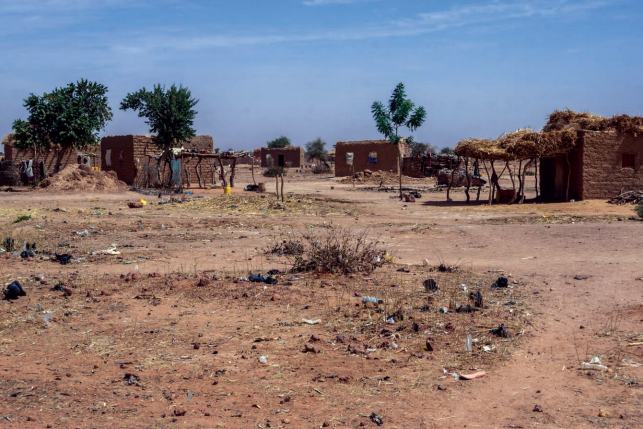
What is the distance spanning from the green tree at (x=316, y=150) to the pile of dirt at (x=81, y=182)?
40430 millimetres

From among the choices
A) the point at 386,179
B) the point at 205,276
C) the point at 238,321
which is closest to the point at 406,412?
the point at 238,321

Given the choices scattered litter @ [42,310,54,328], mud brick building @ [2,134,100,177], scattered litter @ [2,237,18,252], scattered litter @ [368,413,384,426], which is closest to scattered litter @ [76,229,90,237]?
scattered litter @ [2,237,18,252]

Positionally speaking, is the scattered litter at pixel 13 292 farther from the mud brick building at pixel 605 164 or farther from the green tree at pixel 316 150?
the green tree at pixel 316 150

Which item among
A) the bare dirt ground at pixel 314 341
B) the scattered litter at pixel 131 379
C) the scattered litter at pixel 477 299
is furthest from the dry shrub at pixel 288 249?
the scattered litter at pixel 131 379

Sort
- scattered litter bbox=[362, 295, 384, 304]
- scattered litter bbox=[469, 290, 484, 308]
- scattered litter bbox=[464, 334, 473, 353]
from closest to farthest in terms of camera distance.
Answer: scattered litter bbox=[464, 334, 473, 353] → scattered litter bbox=[469, 290, 484, 308] → scattered litter bbox=[362, 295, 384, 304]

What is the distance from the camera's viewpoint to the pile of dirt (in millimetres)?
30328

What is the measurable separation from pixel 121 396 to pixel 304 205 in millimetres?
16669

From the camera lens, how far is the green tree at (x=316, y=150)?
73444mm

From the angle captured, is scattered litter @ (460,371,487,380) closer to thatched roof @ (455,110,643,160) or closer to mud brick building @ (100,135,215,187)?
thatched roof @ (455,110,643,160)

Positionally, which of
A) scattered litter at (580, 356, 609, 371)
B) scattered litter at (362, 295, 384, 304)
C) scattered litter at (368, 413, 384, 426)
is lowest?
scattered litter at (368, 413, 384, 426)

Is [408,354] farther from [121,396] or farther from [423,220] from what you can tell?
[423,220]

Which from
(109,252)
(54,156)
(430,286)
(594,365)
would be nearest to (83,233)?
(109,252)

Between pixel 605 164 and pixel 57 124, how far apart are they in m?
23.6

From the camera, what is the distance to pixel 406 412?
5.40 m
